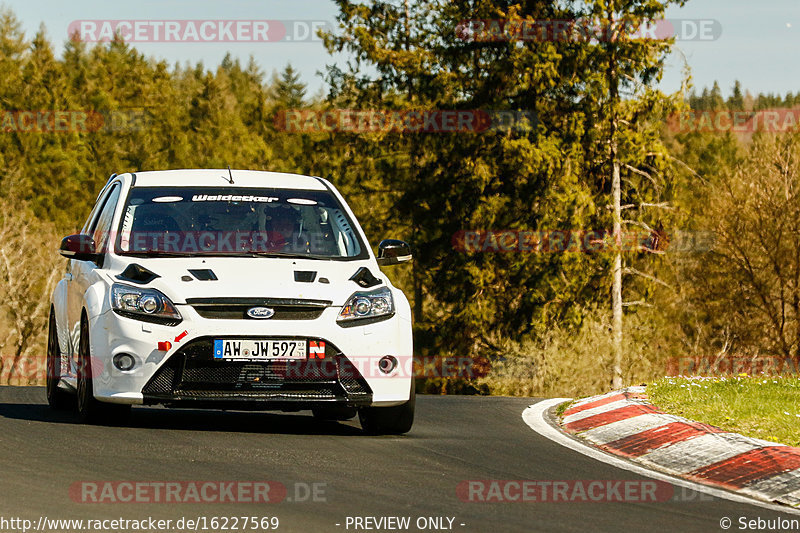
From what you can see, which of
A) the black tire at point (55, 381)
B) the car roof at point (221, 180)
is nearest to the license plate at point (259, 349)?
the car roof at point (221, 180)

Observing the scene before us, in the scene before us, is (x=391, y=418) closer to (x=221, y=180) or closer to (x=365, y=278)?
(x=365, y=278)

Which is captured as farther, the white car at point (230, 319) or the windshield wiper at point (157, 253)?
the windshield wiper at point (157, 253)

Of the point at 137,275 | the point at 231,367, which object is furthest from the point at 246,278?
the point at 137,275

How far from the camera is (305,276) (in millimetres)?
9141

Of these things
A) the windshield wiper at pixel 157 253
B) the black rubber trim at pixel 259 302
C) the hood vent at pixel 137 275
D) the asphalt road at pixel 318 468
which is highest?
the windshield wiper at pixel 157 253

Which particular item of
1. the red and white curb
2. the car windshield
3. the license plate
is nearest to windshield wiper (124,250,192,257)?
the car windshield

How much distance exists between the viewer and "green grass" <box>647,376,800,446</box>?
8.78m

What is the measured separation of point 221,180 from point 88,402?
2.31 metres

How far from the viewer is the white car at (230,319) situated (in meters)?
8.71

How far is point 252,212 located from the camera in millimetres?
10094

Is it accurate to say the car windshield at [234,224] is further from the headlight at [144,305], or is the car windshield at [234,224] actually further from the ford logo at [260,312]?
the ford logo at [260,312]

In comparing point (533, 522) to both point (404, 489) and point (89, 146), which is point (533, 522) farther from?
point (89, 146)

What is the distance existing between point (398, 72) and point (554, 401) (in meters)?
32.2

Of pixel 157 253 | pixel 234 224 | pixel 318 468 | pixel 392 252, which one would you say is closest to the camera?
pixel 318 468
